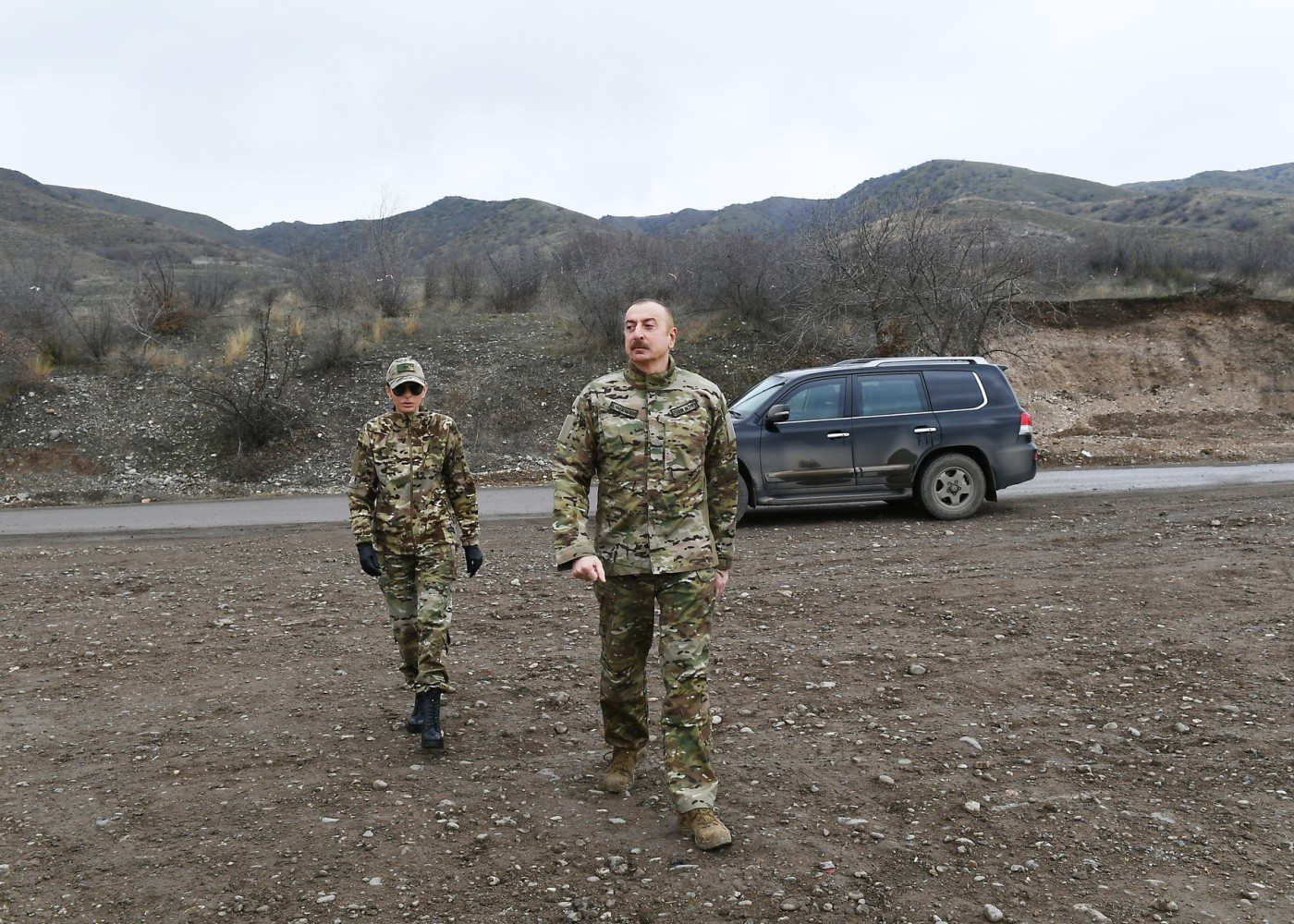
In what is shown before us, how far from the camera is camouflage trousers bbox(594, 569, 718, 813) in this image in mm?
4094

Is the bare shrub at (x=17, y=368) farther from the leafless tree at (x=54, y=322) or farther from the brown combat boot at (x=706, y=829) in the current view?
the brown combat boot at (x=706, y=829)

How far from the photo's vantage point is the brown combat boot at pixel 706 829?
13.1 ft

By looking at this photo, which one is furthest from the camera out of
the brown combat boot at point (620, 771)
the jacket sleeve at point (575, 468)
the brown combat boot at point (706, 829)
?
the brown combat boot at point (620, 771)

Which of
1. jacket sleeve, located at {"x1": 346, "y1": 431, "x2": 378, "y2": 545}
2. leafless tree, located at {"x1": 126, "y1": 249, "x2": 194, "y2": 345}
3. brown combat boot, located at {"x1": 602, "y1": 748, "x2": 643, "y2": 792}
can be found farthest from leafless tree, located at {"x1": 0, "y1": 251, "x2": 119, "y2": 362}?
brown combat boot, located at {"x1": 602, "y1": 748, "x2": 643, "y2": 792}

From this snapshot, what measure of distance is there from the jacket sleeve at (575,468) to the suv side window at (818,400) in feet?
26.5

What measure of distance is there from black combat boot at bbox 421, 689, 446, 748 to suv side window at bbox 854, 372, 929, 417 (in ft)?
26.3

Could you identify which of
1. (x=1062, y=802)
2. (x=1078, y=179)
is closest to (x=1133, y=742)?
(x=1062, y=802)

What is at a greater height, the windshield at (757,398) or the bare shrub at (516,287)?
the bare shrub at (516,287)

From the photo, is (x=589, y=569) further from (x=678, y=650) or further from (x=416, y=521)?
(x=416, y=521)

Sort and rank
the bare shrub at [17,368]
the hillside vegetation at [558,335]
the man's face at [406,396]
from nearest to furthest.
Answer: the man's face at [406,396] < the hillside vegetation at [558,335] < the bare shrub at [17,368]

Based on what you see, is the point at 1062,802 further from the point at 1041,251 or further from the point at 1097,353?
the point at 1041,251

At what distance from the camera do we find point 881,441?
12.2m

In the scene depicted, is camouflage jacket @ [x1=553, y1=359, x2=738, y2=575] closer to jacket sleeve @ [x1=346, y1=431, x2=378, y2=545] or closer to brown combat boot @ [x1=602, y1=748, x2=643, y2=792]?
brown combat boot @ [x1=602, y1=748, x2=643, y2=792]

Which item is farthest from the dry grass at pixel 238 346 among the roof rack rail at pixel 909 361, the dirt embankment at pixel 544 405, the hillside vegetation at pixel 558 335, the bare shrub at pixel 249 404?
the roof rack rail at pixel 909 361
